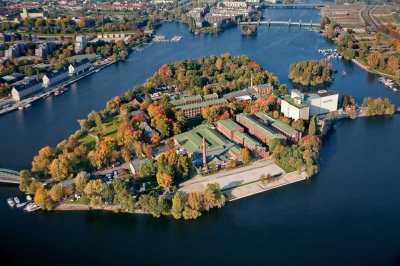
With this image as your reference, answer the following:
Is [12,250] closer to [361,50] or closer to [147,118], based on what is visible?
[147,118]

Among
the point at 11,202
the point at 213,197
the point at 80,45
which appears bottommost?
the point at 11,202

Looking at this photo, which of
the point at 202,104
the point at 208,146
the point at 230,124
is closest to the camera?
the point at 208,146

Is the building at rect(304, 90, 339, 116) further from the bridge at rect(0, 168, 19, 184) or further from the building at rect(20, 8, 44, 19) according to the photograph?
the building at rect(20, 8, 44, 19)

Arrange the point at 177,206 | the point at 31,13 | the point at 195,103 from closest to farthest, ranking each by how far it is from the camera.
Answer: the point at 177,206 < the point at 195,103 < the point at 31,13

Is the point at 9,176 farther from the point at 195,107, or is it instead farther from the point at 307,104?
the point at 307,104

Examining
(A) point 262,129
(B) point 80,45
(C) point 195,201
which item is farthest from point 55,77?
(C) point 195,201

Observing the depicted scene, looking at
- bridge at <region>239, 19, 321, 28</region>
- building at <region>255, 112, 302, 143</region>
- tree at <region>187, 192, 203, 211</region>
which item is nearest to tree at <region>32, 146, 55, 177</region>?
tree at <region>187, 192, 203, 211</region>
